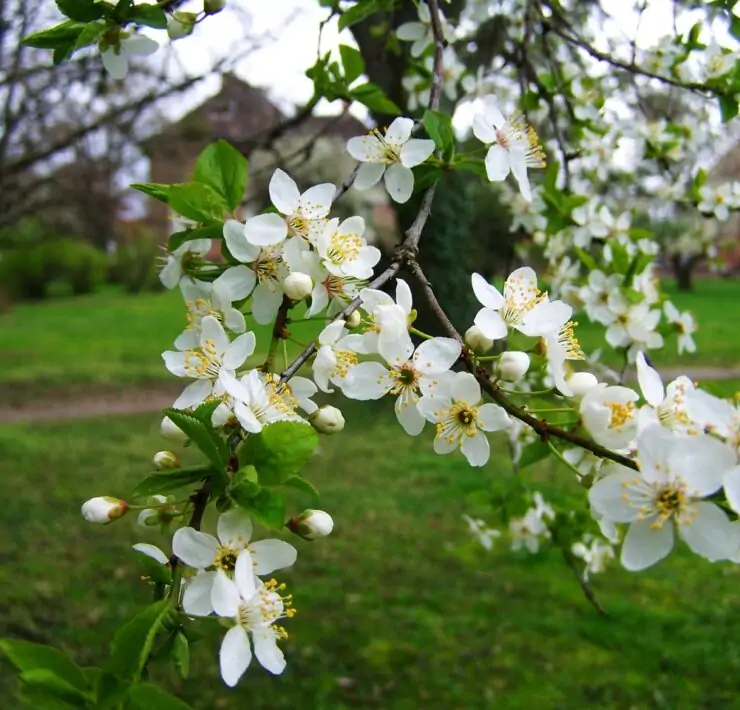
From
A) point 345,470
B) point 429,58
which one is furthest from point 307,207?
point 345,470

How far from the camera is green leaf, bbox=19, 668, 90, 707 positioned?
2.12 feet

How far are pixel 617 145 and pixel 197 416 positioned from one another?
6.61 feet

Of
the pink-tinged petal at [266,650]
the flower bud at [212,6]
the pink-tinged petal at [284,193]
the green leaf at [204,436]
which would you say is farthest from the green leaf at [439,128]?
the pink-tinged petal at [266,650]

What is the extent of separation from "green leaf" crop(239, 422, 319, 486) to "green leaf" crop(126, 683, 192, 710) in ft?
0.64

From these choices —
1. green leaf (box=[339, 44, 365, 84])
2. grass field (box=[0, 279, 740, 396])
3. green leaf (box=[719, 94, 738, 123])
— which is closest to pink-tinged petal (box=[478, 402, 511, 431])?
green leaf (box=[339, 44, 365, 84])

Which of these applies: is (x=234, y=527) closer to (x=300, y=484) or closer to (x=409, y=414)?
(x=300, y=484)

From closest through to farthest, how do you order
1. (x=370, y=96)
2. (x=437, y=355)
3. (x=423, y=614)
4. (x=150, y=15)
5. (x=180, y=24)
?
(x=437, y=355)
(x=150, y=15)
(x=180, y=24)
(x=370, y=96)
(x=423, y=614)

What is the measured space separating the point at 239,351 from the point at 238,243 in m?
0.13

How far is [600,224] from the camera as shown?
194cm

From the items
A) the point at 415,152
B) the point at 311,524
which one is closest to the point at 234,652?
the point at 311,524

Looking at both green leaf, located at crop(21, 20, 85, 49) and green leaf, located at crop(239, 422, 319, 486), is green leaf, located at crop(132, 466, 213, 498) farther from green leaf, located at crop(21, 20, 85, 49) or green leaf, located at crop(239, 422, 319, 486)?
green leaf, located at crop(21, 20, 85, 49)

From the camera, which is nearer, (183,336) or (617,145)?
(183,336)

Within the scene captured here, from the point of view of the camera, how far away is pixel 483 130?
1077 millimetres

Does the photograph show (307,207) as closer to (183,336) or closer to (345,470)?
(183,336)
